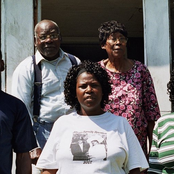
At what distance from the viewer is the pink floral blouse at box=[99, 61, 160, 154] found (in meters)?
4.10

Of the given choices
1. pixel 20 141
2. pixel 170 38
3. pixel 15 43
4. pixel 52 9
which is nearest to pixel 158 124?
pixel 20 141

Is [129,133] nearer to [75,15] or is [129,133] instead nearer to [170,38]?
[170,38]

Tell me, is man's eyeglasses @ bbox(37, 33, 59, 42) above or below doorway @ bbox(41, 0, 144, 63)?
below

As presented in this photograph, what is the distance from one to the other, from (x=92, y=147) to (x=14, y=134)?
20.5 inches

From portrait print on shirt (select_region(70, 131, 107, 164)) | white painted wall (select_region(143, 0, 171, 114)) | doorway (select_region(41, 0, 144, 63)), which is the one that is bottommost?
portrait print on shirt (select_region(70, 131, 107, 164))

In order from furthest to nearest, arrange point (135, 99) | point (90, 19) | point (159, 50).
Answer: point (90, 19)
point (159, 50)
point (135, 99)

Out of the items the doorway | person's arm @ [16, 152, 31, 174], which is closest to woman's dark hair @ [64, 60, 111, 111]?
person's arm @ [16, 152, 31, 174]

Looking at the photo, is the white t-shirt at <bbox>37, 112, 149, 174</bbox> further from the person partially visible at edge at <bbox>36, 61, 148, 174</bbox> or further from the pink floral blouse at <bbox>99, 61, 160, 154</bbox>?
the pink floral blouse at <bbox>99, 61, 160, 154</bbox>

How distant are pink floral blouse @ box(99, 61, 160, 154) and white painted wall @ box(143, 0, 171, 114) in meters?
0.96

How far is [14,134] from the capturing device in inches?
121

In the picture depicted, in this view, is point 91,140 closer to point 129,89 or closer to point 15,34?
point 129,89

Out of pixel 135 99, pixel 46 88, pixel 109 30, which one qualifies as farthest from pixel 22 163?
pixel 109 30

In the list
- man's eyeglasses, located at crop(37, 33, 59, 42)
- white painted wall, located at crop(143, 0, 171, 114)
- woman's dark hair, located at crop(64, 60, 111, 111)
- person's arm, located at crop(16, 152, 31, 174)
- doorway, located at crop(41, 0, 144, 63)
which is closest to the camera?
person's arm, located at crop(16, 152, 31, 174)

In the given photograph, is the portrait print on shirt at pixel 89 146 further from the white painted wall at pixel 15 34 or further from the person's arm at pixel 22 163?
the white painted wall at pixel 15 34
